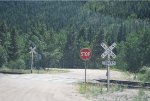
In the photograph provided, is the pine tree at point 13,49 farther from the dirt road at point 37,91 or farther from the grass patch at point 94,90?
the grass patch at point 94,90

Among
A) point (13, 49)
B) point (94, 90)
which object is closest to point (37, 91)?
point (94, 90)

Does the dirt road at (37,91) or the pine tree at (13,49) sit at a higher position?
the pine tree at (13,49)

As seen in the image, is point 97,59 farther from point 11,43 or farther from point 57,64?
point 11,43

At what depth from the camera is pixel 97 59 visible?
3900 inches

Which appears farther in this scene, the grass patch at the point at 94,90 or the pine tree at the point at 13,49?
the pine tree at the point at 13,49

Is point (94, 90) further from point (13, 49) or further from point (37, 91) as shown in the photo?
point (13, 49)

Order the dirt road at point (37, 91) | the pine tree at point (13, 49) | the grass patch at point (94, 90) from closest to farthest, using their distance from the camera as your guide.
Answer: the dirt road at point (37, 91) → the grass patch at point (94, 90) → the pine tree at point (13, 49)

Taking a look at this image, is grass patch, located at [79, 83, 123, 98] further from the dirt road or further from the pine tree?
the pine tree

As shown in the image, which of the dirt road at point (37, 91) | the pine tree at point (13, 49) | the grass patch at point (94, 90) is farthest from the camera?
the pine tree at point (13, 49)

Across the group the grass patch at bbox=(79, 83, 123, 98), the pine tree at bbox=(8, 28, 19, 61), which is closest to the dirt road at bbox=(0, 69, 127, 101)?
the grass patch at bbox=(79, 83, 123, 98)

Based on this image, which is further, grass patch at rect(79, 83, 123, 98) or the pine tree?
the pine tree

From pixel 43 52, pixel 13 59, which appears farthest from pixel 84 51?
pixel 43 52

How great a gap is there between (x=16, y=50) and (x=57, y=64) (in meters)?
33.0

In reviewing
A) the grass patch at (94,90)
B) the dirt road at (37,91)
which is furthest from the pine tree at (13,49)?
the grass patch at (94,90)
